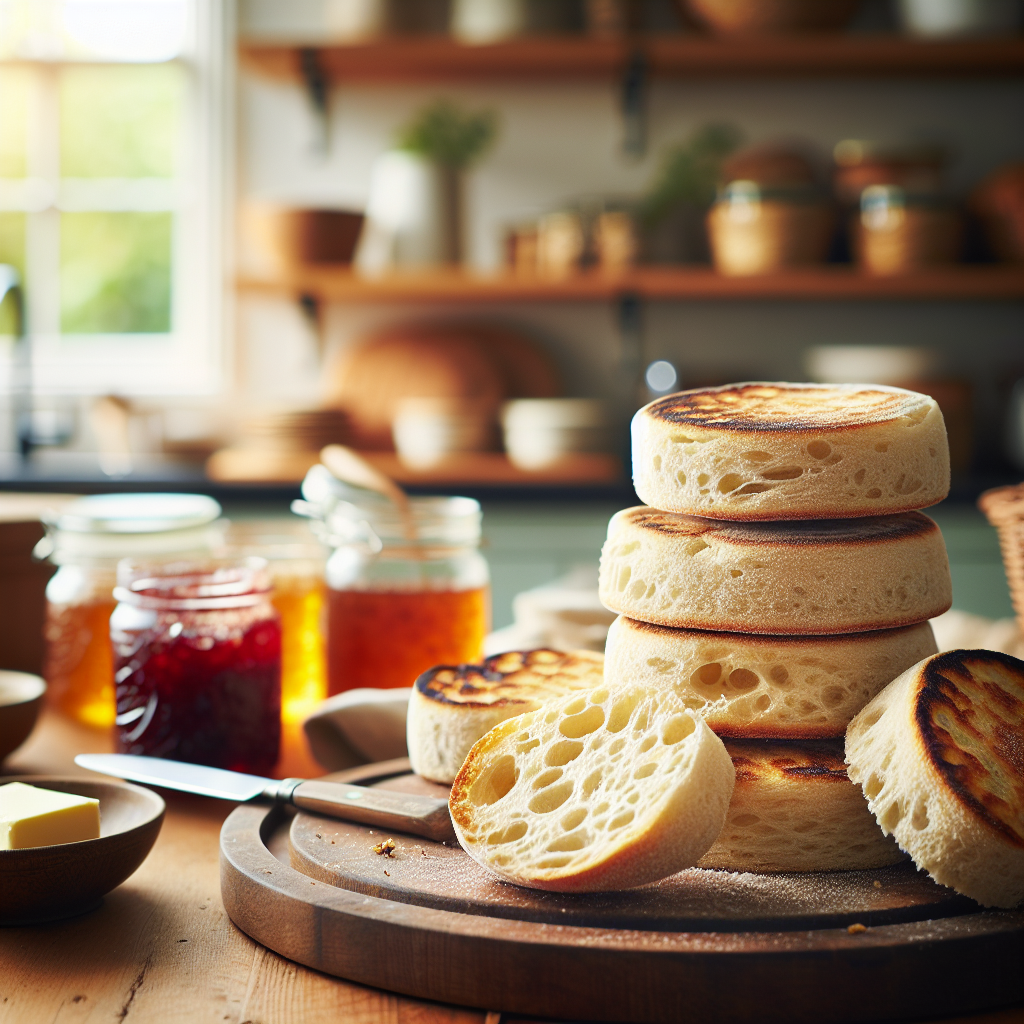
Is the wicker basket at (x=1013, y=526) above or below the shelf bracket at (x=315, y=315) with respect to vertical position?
below

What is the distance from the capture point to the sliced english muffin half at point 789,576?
0.82m

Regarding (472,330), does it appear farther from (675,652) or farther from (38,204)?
(675,652)

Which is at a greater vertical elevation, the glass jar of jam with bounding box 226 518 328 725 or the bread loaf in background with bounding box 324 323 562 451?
the bread loaf in background with bounding box 324 323 562 451

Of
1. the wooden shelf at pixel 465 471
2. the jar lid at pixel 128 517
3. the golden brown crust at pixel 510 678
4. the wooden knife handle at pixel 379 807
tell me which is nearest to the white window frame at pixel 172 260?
the wooden shelf at pixel 465 471

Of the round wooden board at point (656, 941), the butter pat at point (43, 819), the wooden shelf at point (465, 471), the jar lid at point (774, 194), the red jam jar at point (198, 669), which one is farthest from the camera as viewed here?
the jar lid at point (774, 194)

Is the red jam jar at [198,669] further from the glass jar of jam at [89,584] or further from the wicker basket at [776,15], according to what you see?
the wicker basket at [776,15]

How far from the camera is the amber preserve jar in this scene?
1.26 meters

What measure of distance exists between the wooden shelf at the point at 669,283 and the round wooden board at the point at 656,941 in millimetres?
2829

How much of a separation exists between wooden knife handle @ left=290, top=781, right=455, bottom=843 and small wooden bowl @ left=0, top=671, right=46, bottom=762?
0.35 m

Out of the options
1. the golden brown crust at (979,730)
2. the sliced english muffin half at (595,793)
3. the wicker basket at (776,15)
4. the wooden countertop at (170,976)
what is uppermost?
the wicker basket at (776,15)

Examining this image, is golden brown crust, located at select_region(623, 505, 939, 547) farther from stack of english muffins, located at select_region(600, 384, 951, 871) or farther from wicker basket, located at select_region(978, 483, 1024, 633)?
wicker basket, located at select_region(978, 483, 1024, 633)

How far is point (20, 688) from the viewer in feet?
3.84

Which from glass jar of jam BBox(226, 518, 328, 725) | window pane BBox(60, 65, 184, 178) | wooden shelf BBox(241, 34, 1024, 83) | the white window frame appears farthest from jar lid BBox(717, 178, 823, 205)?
glass jar of jam BBox(226, 518, 328, 725)

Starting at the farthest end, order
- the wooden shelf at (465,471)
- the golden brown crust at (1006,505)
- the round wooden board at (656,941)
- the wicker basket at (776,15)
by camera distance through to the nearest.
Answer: the wicker basket at (776,15)
the wooden shelf at (465,471)
the golden brown crust at (1006,505)
the round wooden board at (656,941)
